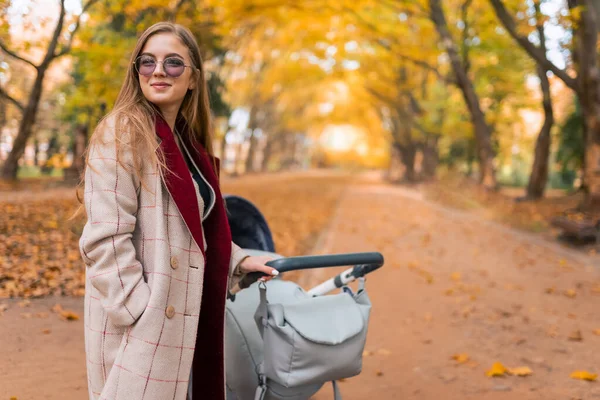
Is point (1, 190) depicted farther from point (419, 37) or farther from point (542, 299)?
point (419, 37)

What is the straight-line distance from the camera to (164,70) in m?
1.92

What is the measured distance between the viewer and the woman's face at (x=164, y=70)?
1916 mm

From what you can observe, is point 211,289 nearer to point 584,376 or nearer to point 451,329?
point 584,376

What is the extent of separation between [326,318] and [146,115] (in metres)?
1.06

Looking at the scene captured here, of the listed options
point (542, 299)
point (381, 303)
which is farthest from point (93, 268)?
point (542, 299)

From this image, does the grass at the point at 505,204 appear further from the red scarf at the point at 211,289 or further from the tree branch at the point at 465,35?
the red scarf at the point at 211,289

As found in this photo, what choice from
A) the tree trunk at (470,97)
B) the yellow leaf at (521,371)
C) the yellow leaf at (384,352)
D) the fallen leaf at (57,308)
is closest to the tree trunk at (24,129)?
the fallen leaf at (57,308)

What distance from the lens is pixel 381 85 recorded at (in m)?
23.0

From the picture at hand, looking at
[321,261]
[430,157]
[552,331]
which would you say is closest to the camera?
[321,261]

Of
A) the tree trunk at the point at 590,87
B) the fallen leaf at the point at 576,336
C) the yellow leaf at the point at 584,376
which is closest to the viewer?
the yellow leaf at the point at 584,376

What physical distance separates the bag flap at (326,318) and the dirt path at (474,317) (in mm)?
1332

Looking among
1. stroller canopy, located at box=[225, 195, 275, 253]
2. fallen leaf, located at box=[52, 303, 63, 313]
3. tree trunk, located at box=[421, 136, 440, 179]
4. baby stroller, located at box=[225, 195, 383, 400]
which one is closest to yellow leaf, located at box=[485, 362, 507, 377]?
baby stroller, located at box=[225, 195, 383, 400]

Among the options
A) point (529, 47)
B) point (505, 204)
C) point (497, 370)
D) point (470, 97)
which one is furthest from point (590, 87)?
point (497, 370)

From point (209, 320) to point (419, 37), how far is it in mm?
15526
